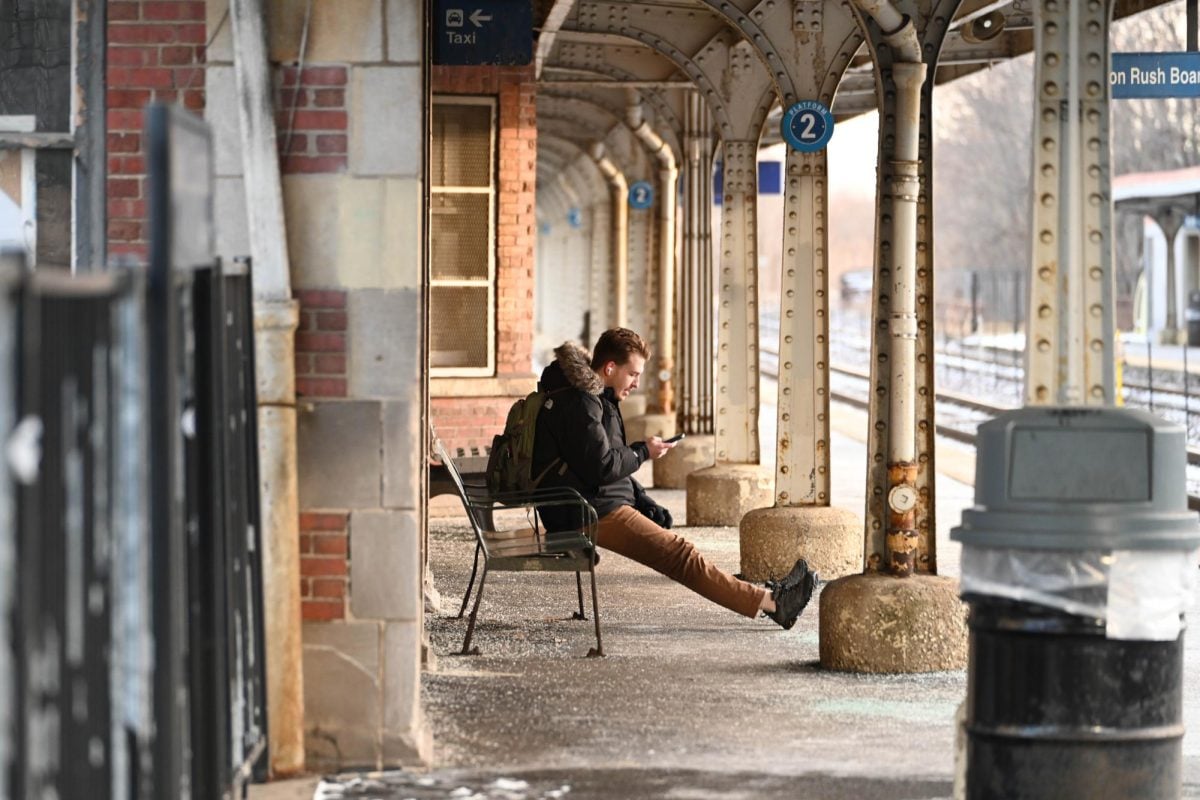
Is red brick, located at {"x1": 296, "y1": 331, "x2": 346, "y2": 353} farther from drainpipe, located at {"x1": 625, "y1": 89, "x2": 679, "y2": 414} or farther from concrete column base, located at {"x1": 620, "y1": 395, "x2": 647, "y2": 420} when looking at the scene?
concrete column base, located at {"x1": 620, "y1": 395, "x2": 647, "y2": 420}

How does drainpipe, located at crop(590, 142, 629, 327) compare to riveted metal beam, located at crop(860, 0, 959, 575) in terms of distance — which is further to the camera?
drainpipe, located at crop(590, 142, 629, 327)

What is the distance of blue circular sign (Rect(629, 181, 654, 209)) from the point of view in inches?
909

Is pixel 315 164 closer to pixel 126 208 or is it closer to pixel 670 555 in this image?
pixel 126 208

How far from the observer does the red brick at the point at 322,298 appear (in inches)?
237

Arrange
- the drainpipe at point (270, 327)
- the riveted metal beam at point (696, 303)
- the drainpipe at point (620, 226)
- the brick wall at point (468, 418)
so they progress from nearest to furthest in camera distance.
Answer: the drainpipe at point (270, 327)
the brick wall at point (468, 418)
the riveted metal beam at point (696, 303)
the drainpipe at point (620, 226)

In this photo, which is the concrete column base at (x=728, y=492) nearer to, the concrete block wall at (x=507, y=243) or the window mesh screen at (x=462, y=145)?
the concrete block wall at (x=507, y=243)

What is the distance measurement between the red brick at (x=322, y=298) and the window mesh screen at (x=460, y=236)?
950 cm

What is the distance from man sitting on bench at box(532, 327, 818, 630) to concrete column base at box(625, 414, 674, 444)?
1097cm

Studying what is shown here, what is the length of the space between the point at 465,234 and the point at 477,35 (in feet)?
14.2

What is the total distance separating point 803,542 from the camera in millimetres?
10680

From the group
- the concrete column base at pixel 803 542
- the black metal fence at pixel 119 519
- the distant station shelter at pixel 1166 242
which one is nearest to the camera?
the black metal fence at pixel 119 519

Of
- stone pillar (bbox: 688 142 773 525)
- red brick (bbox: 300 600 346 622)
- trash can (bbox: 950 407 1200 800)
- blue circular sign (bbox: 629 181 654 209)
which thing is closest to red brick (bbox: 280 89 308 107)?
red brick (bbox: 300 600 346 622)

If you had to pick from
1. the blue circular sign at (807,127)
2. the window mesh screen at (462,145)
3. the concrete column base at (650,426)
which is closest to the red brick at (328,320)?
the blue circular sign at (807,127)

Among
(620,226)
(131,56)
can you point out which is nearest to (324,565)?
(131,56)
